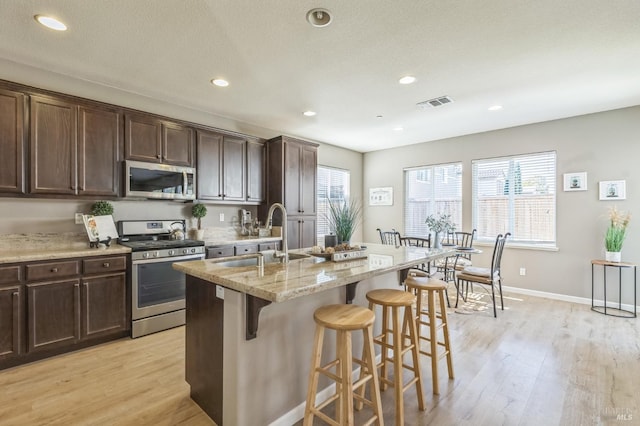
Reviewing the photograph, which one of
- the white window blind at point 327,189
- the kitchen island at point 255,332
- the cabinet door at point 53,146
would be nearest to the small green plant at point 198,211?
A: the cabinet door at point 53,146

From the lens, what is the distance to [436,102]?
12.2 feet

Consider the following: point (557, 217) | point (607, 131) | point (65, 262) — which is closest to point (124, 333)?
point (65, 262)

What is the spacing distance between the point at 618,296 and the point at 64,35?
670cm

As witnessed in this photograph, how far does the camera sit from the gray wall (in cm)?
395

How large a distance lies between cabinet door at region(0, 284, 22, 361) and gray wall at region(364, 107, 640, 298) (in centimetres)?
586

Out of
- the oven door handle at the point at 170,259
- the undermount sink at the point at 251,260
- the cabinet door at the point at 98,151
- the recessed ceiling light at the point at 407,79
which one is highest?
the recessed ceiling light at the point at 407,79

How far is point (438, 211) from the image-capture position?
18.8 feet

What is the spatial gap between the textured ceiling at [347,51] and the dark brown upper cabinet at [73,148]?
402 mm

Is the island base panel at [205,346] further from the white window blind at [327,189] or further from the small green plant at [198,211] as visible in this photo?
the white window blind at [327,189]

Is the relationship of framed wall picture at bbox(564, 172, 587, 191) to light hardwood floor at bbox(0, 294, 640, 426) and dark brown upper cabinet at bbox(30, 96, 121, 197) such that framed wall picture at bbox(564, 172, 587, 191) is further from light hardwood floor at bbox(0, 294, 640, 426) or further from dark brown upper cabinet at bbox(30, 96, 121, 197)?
dark brown upper cabinet at bbox(30, 96, 121, 197)

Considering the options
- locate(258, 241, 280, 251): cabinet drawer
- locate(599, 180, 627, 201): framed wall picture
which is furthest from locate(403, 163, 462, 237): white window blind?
locate(258, 241, 280, 251): cabinet drawer

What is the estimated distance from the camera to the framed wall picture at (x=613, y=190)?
3963 mm

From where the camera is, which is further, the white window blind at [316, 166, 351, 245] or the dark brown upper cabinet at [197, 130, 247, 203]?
the white window blind at [316, 166, 351, 245]

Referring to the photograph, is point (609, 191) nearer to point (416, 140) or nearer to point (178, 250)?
point (416, 140)
